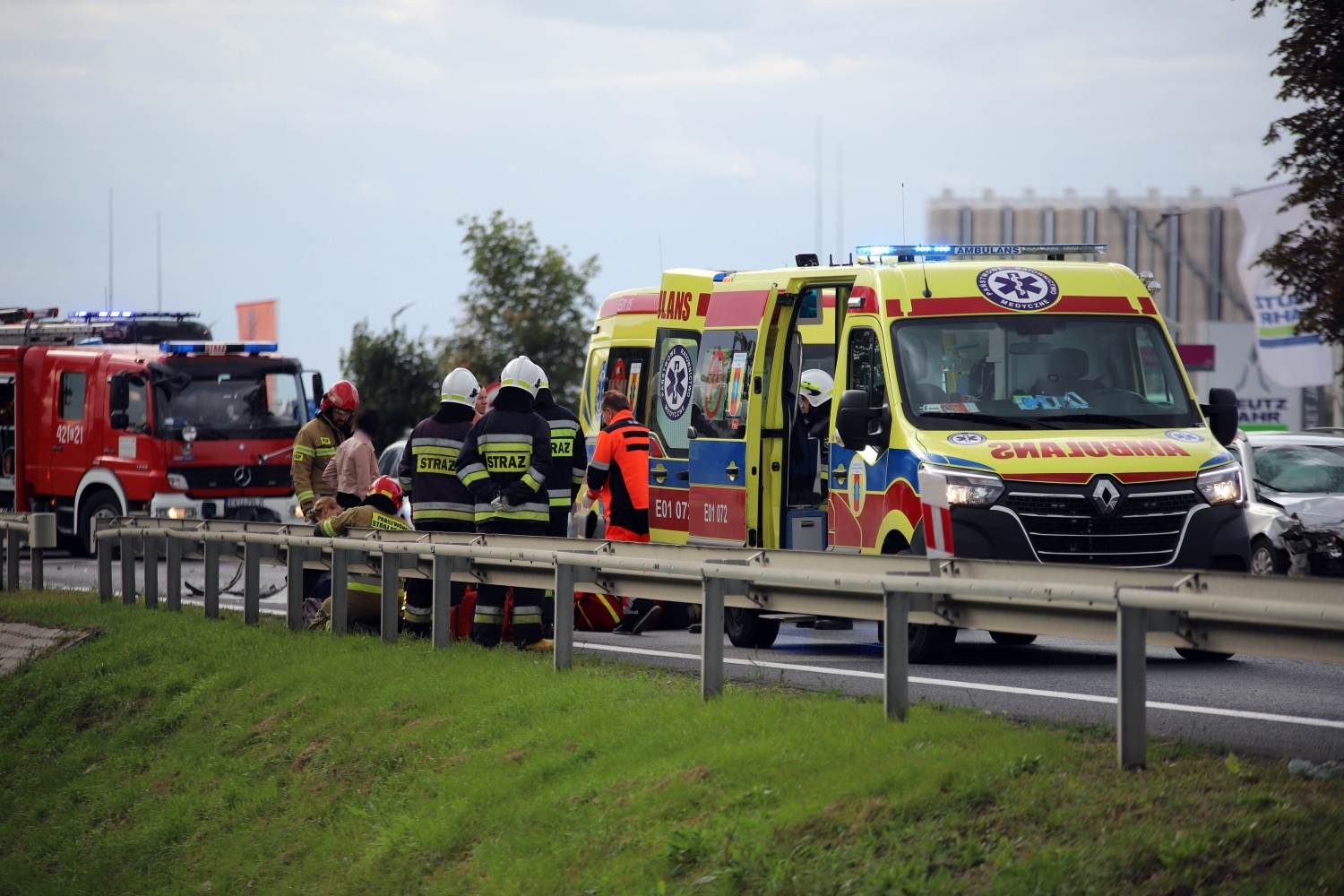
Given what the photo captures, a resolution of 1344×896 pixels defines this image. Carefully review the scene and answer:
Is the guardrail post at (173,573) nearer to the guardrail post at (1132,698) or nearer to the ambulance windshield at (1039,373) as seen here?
the ambulance windshield at (1039,373)

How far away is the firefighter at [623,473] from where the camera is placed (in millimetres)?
13828

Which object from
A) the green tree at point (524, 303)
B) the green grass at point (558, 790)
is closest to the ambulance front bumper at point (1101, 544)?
the green grass at point (558, 790)

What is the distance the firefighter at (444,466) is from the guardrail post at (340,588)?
1.52 ft

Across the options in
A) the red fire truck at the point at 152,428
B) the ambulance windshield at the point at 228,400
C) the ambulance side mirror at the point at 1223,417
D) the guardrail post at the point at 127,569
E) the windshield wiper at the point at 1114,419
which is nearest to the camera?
the windshield wiper at the point at 1114,419

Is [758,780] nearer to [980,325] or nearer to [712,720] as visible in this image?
[712,720]

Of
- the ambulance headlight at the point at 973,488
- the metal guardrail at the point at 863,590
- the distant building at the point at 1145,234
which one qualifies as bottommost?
the metal guardrail at the point at 863,590

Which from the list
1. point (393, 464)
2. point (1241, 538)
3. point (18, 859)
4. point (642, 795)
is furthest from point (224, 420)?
point (642, 795)

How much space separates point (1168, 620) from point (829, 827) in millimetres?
1525

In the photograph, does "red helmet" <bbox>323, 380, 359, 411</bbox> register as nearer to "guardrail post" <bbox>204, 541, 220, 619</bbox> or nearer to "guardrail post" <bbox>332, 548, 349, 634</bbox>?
"guardrail post" <bbox>204, 541, 220, 619</bbox>

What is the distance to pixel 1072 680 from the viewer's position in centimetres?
980

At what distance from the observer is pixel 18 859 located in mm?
10125

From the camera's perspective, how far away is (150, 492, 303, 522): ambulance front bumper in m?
22.4

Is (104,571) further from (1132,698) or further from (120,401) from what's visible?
(1132,698)

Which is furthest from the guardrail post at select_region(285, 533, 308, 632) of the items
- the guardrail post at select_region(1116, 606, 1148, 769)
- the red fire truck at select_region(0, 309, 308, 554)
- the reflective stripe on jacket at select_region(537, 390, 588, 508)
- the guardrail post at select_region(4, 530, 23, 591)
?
the red fire truck at select_region(0, 309, 308, 554)
